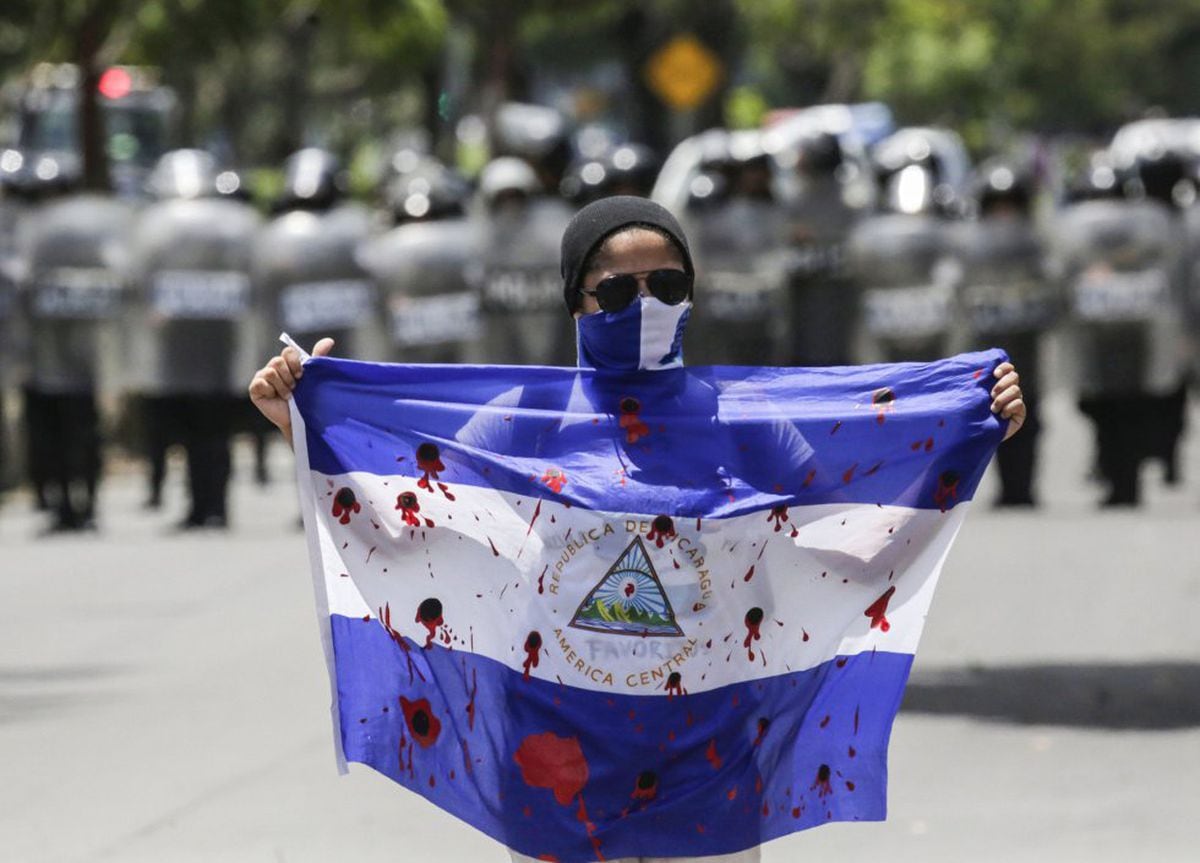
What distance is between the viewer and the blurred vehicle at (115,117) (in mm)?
31562

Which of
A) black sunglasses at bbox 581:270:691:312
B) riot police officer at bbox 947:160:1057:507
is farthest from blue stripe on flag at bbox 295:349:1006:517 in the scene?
riot police officer at bbox 947:160:1057:507

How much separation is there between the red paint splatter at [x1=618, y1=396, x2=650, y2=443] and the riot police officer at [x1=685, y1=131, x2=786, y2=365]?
12108mm

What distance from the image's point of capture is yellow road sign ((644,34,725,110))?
25.8m

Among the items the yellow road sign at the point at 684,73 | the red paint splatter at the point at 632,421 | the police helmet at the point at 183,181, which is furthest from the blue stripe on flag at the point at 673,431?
the yellow road sign at the point at 684,73

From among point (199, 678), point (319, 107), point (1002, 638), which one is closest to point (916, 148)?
point (1002, 638)

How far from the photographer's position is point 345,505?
488cm

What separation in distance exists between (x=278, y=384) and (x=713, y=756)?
1.04 m

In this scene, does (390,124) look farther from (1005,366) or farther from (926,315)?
(1005,366)

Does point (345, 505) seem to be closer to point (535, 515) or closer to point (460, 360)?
point (535, 515)

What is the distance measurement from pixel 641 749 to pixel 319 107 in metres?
49.1

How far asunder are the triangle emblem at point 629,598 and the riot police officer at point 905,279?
11920 mm

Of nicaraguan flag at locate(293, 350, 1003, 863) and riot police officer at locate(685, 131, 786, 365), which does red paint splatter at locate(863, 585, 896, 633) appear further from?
riot police officer at locate(685, 131, 786, 365)

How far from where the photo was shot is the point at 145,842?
7453mm

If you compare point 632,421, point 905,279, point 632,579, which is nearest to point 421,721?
point 632,579
